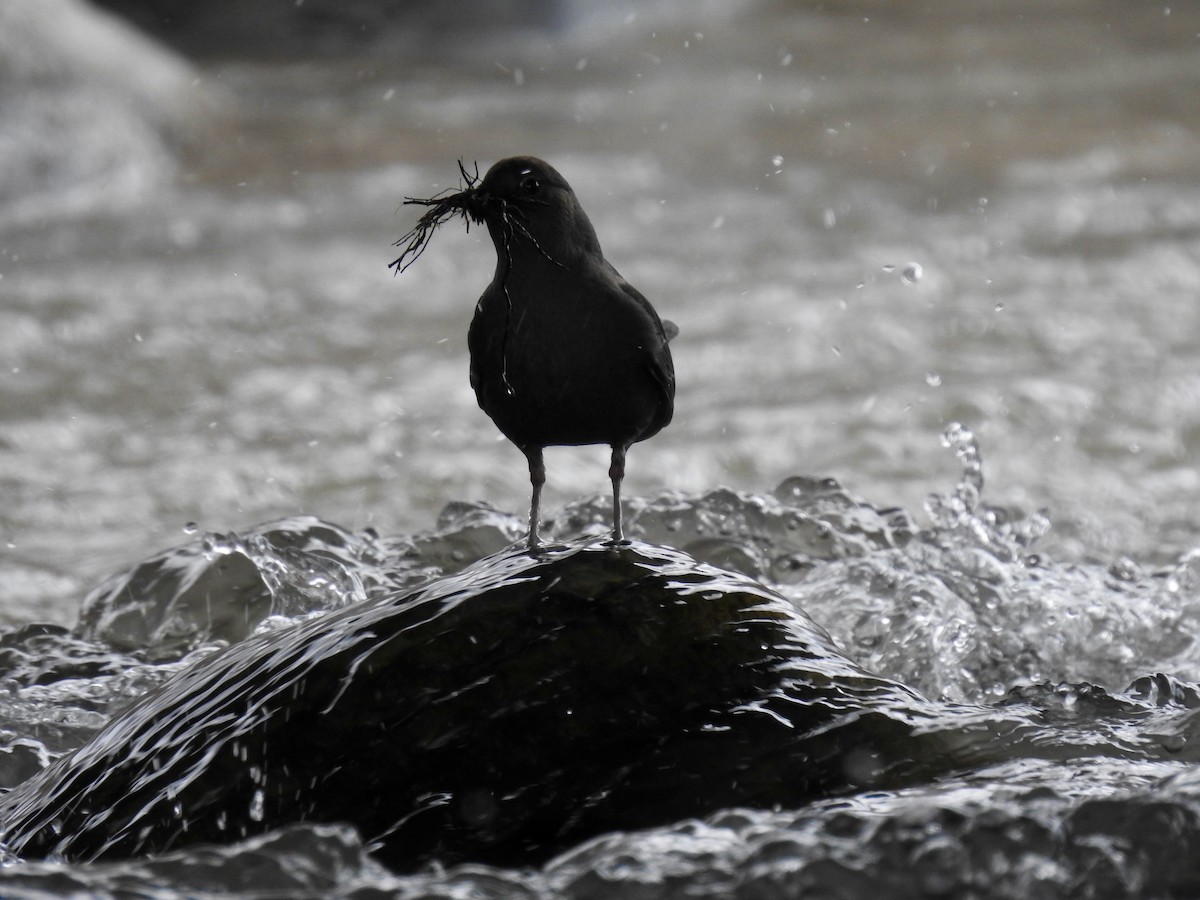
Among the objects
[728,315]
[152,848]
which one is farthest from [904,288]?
[152,848]

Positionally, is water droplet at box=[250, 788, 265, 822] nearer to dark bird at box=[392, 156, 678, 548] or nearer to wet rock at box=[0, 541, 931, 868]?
wet rock at box=[0, 541, 931, 868]

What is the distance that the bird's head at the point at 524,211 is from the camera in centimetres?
226

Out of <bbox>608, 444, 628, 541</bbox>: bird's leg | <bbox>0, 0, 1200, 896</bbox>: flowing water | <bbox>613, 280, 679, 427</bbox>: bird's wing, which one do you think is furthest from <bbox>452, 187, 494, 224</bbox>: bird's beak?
<bbox>0, 0, 1200, 896</bbox>: flowing water

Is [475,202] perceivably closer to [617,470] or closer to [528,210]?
[528,210]

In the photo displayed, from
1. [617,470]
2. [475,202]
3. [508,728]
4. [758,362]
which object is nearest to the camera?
[475,202]

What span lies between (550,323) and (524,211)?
19cm

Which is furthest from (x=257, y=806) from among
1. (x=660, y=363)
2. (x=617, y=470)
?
(x=660, y=363)

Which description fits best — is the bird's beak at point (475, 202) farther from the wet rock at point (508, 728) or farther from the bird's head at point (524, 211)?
the wet rock at point (508, 728)

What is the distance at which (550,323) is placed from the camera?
7.55 feet

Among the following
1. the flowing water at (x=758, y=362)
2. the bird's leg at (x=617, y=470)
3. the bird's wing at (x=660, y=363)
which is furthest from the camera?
the flowing water at (x=758, y=362)

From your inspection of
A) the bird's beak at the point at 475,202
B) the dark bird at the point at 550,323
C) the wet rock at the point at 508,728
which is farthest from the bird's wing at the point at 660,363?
the wet rock at the point at 508,728

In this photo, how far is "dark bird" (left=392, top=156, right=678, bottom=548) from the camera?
228cm

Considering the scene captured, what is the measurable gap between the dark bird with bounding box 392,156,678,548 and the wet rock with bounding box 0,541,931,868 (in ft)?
1.24

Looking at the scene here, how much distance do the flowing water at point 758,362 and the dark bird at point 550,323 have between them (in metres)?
0.71
